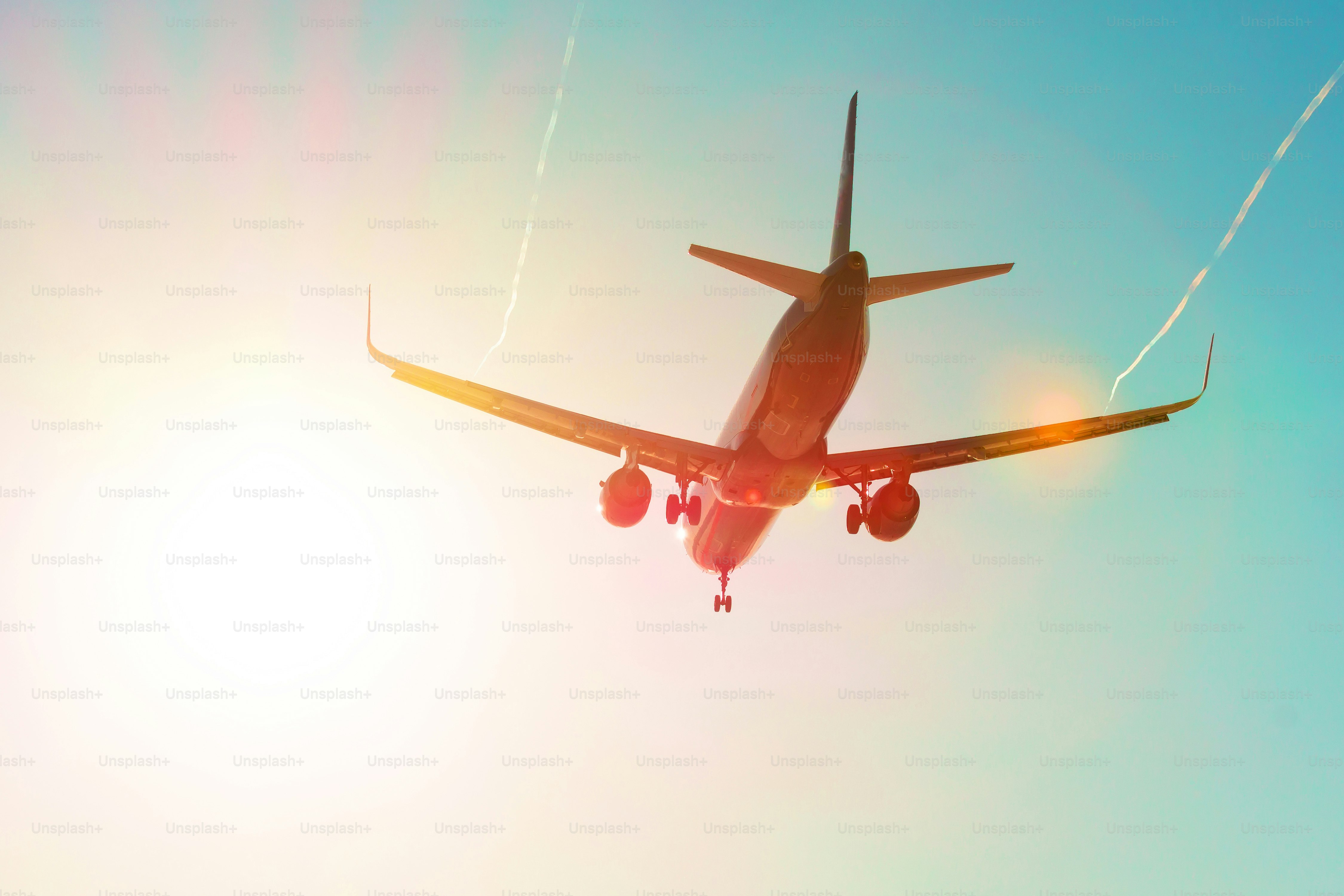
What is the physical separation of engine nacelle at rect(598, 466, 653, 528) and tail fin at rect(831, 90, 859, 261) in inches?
350

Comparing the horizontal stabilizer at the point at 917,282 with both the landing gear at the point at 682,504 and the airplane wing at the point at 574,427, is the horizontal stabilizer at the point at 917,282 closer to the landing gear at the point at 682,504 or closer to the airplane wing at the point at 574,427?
the airplane wing at the point at 574,427

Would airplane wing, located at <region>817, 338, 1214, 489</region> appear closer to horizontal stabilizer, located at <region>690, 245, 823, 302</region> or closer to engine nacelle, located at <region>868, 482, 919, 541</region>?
engine nacelle, located at <region>868, 482, 919, 541</region>

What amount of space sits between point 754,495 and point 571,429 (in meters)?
6.34

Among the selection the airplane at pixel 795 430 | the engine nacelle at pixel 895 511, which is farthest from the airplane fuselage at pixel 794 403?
the engine nacelle at pixel 895 511

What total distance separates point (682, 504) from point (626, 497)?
4.10 m

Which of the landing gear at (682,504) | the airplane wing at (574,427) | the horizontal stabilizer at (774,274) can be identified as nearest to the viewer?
the horizontal stabilizer at (774,274)

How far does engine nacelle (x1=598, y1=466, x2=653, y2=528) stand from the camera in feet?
84.4

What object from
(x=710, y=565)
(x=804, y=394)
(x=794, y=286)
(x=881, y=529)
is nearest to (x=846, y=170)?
(x=794, y=286)

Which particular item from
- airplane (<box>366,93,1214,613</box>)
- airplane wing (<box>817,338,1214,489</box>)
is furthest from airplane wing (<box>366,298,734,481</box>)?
airplane wing (<box>817,338,1214,489</box>)

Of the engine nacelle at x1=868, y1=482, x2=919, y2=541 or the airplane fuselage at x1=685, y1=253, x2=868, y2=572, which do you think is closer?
the airplane fuselage at x1=685, y1=253, x2=868, y2=572

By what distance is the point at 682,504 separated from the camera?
29.3m

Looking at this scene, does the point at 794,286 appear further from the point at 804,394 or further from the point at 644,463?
the point at 644,463

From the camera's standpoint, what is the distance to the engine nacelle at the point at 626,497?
84.4 feet

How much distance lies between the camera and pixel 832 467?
2692 cm
